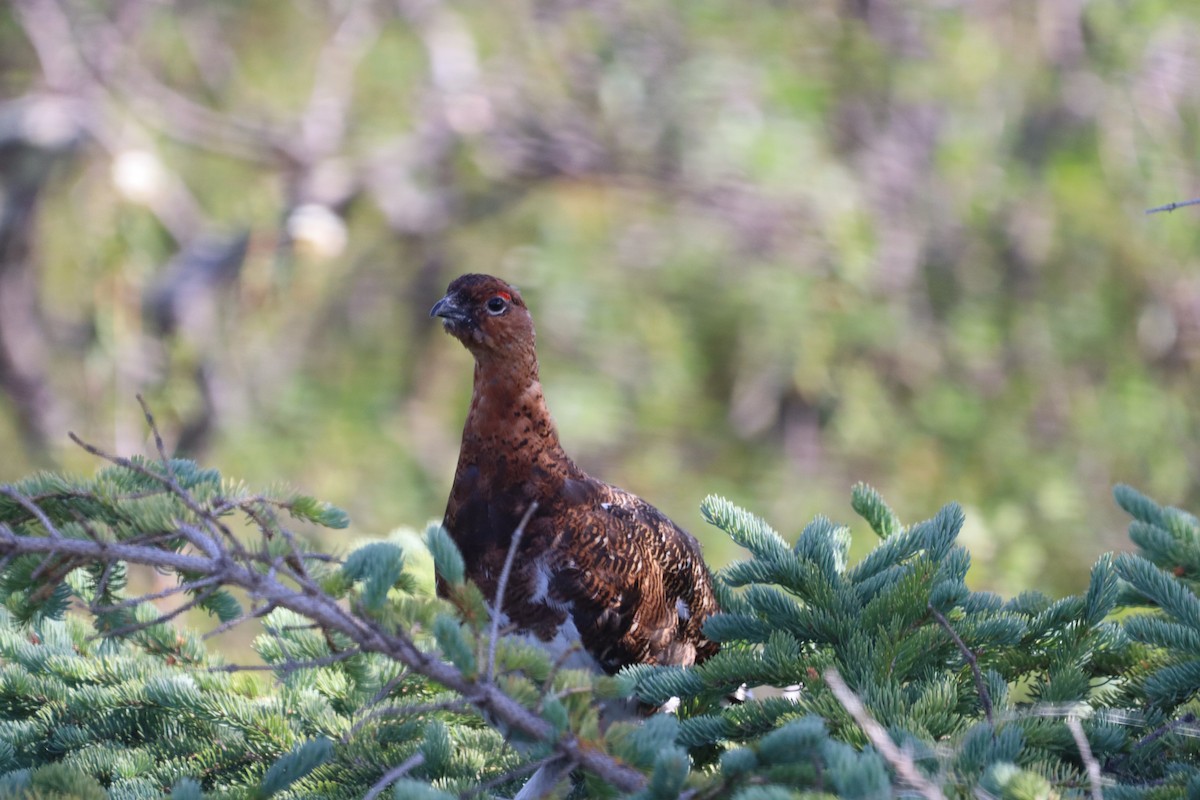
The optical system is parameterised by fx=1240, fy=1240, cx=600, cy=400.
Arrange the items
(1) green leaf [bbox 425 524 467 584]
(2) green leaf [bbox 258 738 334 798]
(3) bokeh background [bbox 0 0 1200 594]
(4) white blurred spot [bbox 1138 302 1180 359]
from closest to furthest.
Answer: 1. (1) green leaf [bbox 425 524 467 584]
2. (2) green leaf [bbox 258 738 334 798]
3. (3) bokeh background [bbox 0 0 1200 594]
4. (4) white blurred spot [bbox 1138 302 1180 359]

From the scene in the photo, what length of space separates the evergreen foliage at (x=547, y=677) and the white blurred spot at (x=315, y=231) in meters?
4.92

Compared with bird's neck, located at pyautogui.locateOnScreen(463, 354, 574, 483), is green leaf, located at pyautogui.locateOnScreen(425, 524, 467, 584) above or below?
below

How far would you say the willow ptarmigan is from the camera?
268 cm

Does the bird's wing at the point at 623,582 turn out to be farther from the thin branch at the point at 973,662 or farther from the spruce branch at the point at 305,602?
the spruce branch at the point at 305,602

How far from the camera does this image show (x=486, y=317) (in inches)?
118

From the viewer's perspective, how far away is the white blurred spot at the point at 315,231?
7430 millimetres

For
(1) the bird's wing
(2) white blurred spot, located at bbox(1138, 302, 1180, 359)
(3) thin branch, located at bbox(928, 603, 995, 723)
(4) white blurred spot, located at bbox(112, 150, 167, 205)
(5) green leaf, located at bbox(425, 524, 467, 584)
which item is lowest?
(5) green leaf, located at bbox(425, 524, 467, 584)

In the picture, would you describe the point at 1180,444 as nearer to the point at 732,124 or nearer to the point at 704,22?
the point at 732,124

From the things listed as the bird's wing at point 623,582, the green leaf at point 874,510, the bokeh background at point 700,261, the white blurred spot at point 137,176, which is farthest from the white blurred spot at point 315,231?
the green leaf at point 874,510

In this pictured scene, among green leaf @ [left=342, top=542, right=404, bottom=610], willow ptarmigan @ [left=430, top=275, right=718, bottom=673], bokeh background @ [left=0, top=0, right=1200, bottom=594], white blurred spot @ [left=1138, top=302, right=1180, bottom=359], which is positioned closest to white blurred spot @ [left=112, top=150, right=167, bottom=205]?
bokeh background @ [left=0, top=0, right=1200, bottom=594]

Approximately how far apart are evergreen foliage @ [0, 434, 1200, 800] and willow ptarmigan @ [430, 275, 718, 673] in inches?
8.8

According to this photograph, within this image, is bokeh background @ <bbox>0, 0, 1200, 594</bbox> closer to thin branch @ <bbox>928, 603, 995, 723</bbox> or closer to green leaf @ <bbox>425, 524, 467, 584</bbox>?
thin branch @ <bbox>928, 603, 995, 723</bbox>

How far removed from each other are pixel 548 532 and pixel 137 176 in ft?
18.6

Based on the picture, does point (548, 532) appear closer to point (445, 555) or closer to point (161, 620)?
point (445, 555)
